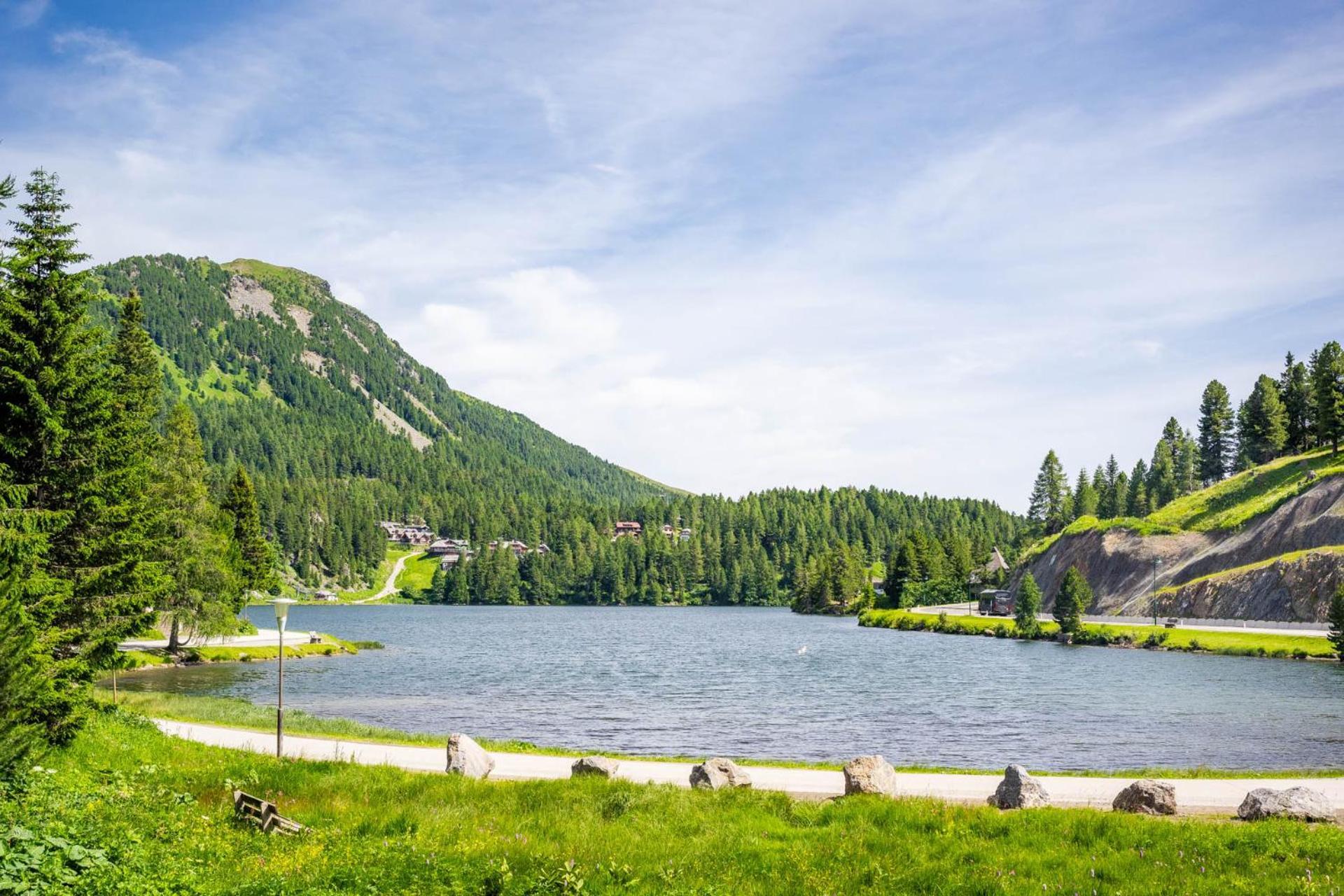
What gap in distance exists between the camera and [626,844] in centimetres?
1556

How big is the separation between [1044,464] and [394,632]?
129 m

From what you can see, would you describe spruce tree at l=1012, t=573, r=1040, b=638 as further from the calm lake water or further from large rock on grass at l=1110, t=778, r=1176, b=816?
large rock on grass at l=1110, t=778, r=1176, b=816

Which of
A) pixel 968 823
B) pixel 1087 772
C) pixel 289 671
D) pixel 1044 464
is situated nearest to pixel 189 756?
pixel 968 823

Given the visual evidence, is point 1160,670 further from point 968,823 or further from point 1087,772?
point 968,823

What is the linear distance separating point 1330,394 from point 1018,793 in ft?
394

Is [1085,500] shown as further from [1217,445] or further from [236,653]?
[236,653]

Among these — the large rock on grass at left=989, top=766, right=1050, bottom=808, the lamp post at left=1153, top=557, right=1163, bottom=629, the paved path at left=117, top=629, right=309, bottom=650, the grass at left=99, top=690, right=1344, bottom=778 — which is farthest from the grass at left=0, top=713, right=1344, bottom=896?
the lamp post at left=1153, top=557, right=1163, bottom=629

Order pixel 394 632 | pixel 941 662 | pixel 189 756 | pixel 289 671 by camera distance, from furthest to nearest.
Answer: pixel 394 632, pixel 941 662, pixel 289 671, pixel 189 756

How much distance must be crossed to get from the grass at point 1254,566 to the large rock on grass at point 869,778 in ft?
291

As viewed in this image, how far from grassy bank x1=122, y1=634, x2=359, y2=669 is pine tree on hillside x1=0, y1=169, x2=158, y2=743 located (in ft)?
121

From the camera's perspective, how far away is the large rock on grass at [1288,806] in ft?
56.9

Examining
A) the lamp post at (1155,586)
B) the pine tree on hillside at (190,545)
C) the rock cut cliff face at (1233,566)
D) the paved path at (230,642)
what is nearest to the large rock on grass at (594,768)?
the pine tree on hillside at (190,545)

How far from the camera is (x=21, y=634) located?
19.3m

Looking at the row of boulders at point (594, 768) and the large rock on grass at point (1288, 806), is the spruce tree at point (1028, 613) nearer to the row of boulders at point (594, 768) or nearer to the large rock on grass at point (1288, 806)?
the row of boulders at point (594, 768)
